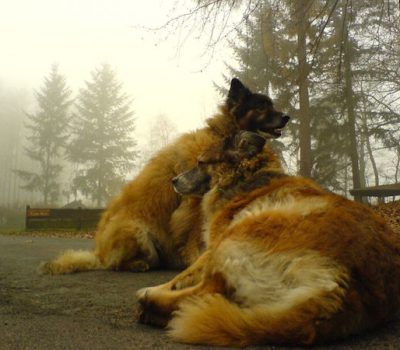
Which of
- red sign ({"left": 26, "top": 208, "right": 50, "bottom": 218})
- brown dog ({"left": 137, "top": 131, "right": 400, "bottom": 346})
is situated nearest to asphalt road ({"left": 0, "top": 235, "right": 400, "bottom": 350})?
brown dog ({"left": 137, "top": 131, "right": 400, "bottom": 346})

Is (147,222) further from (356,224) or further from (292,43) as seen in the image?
(292,43)

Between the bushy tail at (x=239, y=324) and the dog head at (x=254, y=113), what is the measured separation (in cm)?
226

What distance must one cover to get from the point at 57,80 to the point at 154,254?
49370 mm

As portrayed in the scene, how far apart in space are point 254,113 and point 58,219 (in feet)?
60.4

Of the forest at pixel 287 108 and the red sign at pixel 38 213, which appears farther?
the red sign at pixel 38 213

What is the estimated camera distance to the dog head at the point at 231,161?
362 centimetres

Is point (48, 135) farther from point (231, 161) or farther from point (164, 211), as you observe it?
point (231, 161)

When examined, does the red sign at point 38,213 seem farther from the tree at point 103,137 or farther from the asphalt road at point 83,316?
the tree at point 103,137

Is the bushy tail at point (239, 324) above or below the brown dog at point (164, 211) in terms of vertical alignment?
below

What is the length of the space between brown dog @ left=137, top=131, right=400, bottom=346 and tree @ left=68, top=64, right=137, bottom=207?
127 feet

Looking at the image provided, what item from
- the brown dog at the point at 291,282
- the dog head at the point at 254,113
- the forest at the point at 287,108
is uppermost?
the forest at the point at 287,108

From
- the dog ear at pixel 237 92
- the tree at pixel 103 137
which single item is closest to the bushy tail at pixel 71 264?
the dog ear at pixel 237 92

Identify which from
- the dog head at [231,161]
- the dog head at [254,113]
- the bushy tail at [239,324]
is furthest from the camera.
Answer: the dog head at [254,113]

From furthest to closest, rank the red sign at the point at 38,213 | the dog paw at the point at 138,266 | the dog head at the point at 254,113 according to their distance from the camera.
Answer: the red sign at the point at 38,213 → the dog paw at the point at 138,266 → the dog head at the point at 254,113
